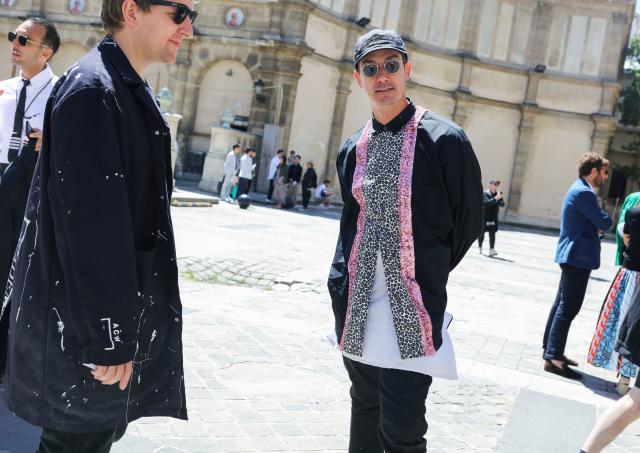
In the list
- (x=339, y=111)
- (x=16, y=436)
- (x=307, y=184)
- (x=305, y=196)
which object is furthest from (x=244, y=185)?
(x=16, y=436)

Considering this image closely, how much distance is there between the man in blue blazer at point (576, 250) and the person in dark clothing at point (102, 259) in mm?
4518

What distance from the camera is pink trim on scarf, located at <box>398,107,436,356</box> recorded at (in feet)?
9.39

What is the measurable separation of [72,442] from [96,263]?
0.58 meters

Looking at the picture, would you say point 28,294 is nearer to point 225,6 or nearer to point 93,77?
point 93,77

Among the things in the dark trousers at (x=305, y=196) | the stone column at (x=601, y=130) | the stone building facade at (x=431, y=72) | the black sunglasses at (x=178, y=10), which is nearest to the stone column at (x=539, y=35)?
the stone building facade at (x=431, y=72)

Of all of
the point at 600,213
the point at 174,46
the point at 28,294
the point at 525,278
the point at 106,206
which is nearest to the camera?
the point at 106,206

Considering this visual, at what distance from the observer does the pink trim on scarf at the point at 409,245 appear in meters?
2.86

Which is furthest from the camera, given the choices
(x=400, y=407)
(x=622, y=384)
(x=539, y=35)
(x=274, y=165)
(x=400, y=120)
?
(x=539, y=35)

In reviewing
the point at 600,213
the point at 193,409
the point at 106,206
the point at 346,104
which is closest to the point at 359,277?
the point at 106,206

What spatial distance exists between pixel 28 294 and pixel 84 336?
0.27 meters

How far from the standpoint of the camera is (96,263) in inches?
76.6

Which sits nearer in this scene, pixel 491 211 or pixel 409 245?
pixel 409 245

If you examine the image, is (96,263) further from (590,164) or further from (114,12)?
(590,164)

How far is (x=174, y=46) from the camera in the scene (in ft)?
7.67
